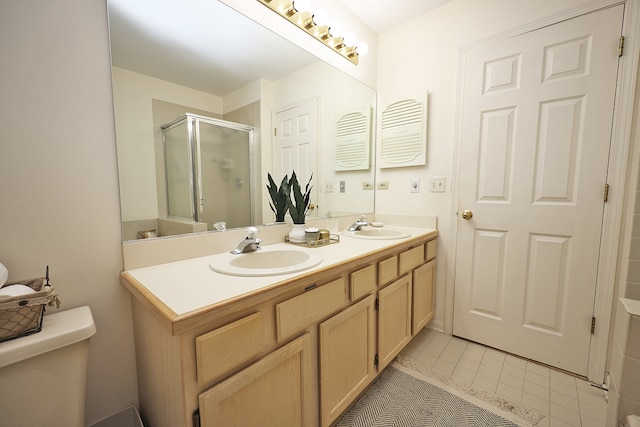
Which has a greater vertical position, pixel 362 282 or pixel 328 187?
pixel 328 187

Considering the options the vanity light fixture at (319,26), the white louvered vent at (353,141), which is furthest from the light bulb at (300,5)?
the white louvered vent at (353,141)

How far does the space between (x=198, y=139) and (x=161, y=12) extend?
479 millimetres

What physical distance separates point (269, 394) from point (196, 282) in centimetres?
41

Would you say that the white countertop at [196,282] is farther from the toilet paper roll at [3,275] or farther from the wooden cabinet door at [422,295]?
the wooden cabinet door at [422,295]

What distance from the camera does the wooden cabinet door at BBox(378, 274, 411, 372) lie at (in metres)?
1.29

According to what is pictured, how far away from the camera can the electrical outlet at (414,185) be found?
6.27 feet

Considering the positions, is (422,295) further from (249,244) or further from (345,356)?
(249,244)

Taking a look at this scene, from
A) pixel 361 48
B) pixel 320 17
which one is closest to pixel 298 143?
pixel 320 17

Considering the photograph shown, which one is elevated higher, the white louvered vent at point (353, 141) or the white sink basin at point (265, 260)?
the white louvered vent at point (353, 141)

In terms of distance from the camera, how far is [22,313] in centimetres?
63

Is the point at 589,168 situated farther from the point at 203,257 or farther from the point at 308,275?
the point at 203,257

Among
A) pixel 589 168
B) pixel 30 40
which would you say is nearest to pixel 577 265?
pixel 589 168

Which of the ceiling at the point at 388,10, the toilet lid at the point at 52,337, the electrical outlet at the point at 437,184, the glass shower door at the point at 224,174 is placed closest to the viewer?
the toilet lid at the point at 52,337

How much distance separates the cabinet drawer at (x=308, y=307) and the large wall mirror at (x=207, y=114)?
0.56m
